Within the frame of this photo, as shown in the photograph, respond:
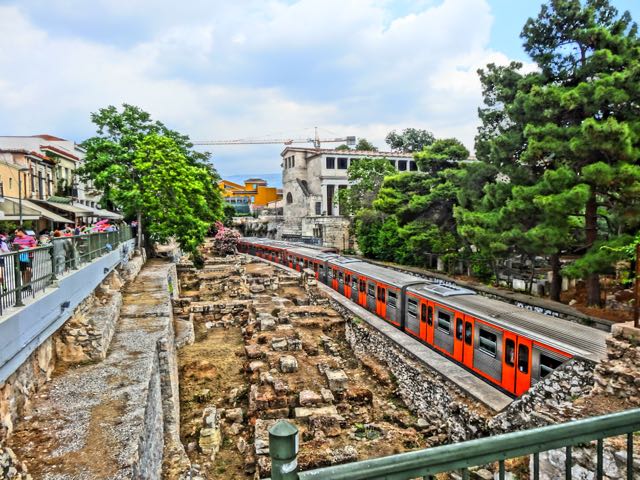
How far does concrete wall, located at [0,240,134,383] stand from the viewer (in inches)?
213

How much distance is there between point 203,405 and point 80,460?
676cm

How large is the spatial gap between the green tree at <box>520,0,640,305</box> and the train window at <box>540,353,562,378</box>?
6235 mm

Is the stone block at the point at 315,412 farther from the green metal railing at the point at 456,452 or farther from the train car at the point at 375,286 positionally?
the green metal railing at the point at 456,452

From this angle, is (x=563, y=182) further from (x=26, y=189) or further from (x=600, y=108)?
(x=26, y=189)

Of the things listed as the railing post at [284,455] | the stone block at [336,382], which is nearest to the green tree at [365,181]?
the stone block at [336,382]

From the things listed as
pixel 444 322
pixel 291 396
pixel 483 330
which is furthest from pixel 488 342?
pixel 291 396

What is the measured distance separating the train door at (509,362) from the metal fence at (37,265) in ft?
31.5

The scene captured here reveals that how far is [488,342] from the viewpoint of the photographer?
35.1 feet

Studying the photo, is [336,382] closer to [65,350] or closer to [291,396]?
[291,396]

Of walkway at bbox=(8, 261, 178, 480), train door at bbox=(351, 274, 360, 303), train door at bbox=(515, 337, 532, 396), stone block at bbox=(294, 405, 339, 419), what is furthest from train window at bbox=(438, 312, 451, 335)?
walkway at bbox=(8, 261, 178, 480)

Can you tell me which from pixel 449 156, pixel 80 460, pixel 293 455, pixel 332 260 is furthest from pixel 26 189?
pixel 293 455

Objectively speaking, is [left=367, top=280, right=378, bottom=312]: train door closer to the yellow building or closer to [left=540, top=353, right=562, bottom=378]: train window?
[left=540, top=353, right=562, bottom=378]: train window

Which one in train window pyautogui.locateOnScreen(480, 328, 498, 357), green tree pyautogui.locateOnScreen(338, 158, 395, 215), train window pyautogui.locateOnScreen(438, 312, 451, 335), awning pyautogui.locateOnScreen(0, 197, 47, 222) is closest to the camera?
train window pyautogui.locateOnScreen(480, 328, 498, 357)

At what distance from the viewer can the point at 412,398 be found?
1215 centimetres
